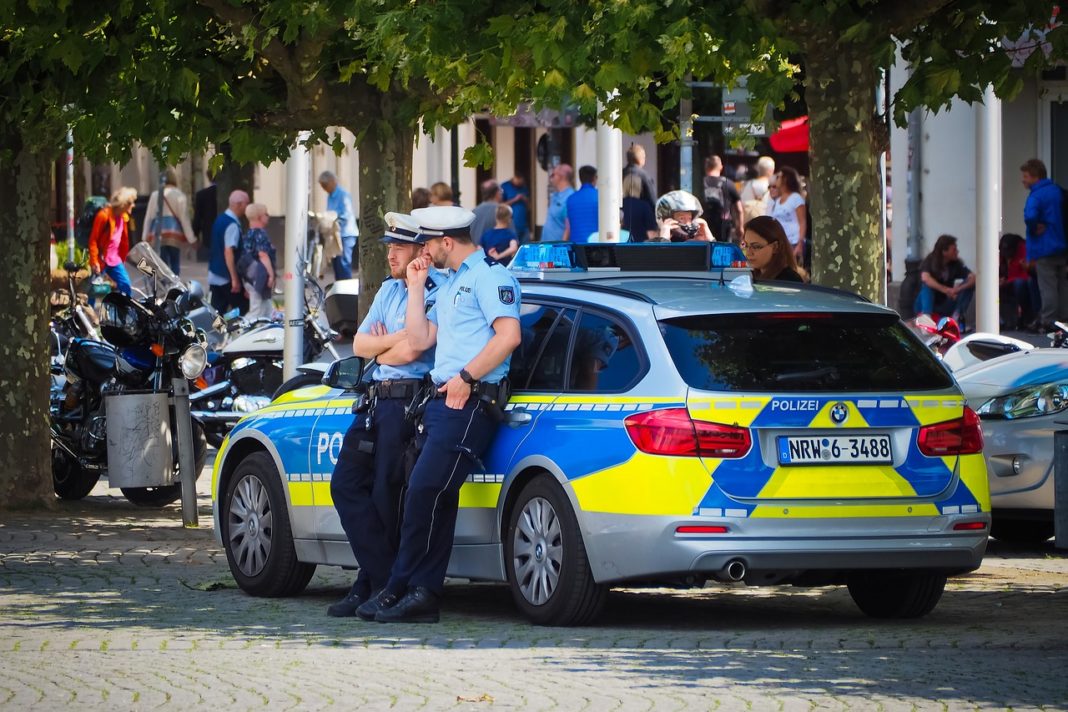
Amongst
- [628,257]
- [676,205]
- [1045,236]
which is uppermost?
[676,205]

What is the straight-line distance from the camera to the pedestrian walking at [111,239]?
27.1 meters

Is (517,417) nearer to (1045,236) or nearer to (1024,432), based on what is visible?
(1024,432)

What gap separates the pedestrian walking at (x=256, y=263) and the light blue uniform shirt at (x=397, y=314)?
632 inches

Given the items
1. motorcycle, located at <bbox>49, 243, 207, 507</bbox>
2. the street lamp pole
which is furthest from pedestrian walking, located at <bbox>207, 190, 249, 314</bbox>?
motorcycle, located at <bbox>49, 243, 207, 507</bbox>

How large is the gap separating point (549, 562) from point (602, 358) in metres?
0.85

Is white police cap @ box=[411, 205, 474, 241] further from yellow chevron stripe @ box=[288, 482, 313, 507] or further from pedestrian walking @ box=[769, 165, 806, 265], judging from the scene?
pedestrian walking @ box=[769, 165, 806, 265]

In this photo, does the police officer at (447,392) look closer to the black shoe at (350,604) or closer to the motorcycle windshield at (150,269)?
the black shoe at (350,604)

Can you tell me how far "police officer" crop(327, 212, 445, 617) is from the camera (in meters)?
9.59

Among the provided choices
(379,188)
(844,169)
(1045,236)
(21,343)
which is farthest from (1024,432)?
(1045,236)

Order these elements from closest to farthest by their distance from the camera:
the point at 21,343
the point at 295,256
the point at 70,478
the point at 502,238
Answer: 1. the point at 21,343
2. the point at 70,478
3. the point at 295,256
4. the point at 502,238

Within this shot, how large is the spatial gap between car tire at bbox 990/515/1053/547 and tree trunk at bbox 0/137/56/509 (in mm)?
6185

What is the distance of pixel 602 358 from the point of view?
356 inches

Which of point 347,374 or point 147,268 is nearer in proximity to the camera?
point 347,374

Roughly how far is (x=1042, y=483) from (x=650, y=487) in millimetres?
4192
